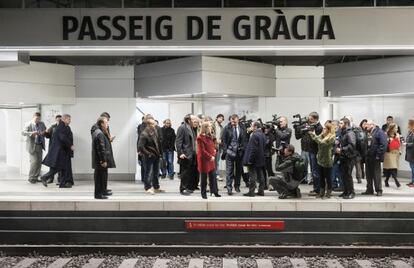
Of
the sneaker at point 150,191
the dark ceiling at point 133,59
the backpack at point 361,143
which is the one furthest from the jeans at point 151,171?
the backpack at point 361,143

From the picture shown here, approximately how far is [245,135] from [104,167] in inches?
126

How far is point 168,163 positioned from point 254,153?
14.4ft

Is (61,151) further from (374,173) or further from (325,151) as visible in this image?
(374,173)

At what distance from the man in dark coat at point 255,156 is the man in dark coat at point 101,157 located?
276 centimetres

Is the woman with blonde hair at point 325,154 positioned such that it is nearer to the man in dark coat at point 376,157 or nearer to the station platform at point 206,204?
the station platform at point 206,204

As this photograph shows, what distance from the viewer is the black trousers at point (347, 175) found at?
10367 mm

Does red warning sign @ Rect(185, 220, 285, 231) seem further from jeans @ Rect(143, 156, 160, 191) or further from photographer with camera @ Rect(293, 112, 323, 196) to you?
jeans @ Rect(143, 156, 160, 191)

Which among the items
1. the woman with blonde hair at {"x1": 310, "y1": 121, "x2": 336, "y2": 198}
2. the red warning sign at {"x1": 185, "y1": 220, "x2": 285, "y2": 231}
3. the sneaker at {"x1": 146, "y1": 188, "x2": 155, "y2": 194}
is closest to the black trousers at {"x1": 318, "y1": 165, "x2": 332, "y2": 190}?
the woman with blonde hair at {"x1": 310, "y1": 121, "x2": 336, "y2": 198}

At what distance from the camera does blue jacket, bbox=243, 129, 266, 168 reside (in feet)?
35.1

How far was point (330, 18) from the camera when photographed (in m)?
10.2

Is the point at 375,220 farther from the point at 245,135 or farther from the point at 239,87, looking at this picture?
the point at 239,87

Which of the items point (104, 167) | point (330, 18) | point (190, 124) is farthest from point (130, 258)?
point (330, 18)

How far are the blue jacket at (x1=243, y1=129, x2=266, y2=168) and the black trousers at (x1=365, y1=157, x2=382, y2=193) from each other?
2.22 meters

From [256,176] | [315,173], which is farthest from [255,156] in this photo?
[315,173]
